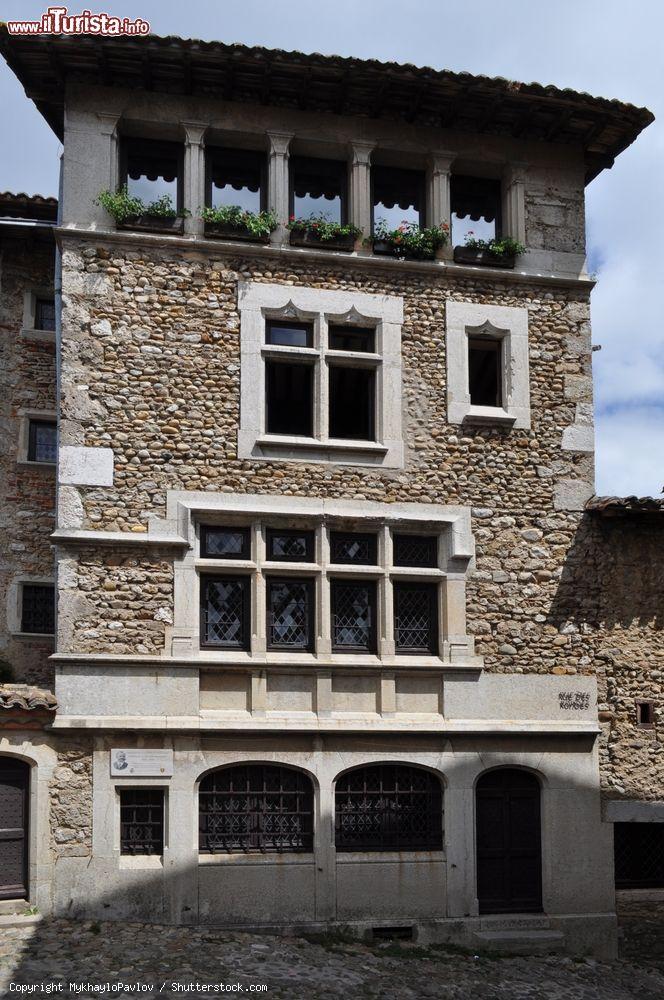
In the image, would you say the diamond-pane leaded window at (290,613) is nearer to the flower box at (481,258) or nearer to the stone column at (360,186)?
the stone column at (360,186)

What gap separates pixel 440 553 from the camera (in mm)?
13359

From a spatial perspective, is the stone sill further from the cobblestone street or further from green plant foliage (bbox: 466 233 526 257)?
the cobblestone street

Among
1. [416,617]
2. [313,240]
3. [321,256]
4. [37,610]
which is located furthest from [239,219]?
[37,610]

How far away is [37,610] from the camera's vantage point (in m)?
15.2

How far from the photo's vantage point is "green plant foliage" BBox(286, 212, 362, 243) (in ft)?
44.4

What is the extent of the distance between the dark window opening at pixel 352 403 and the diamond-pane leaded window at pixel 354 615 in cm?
187

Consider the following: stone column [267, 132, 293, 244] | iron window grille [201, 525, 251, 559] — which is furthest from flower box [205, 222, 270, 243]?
iron window grille [201, 525, 251, 559]

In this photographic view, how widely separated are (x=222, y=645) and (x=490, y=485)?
388cm

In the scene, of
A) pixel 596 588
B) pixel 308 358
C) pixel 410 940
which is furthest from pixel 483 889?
pixel 308 358

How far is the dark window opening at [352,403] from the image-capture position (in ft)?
44.5

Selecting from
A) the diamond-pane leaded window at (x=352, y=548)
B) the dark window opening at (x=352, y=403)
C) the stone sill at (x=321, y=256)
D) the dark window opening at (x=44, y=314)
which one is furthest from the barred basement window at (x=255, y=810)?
the dark window opening at (x=44, y=314)

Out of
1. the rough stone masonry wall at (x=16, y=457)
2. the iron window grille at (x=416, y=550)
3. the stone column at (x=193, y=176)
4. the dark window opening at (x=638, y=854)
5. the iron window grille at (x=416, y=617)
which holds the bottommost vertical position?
the dark window opening at (x=638, y=854)

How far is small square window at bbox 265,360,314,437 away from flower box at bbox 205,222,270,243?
61.5 inches

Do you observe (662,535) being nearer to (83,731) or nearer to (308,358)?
(308,358)
